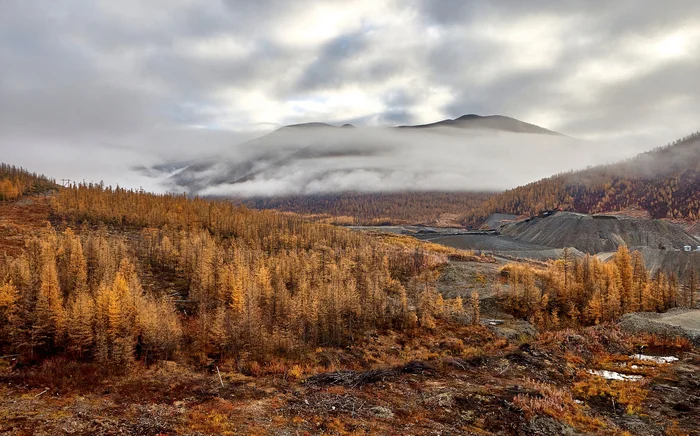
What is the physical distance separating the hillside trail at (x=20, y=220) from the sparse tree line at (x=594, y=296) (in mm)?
107584

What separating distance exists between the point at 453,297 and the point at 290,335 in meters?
52.2

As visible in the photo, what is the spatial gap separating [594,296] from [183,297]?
255 feet

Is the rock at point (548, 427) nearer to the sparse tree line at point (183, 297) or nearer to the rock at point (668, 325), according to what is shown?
the sparse tree line at point (183, 297)

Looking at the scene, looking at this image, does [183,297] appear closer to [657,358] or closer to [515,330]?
[515,330]

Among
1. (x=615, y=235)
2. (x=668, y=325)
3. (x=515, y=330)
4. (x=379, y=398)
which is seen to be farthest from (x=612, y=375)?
(x=615, y=235)

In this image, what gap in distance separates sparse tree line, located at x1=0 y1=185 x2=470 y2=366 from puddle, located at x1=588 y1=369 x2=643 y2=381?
3008 centimetres

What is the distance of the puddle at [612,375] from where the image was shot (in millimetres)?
36828

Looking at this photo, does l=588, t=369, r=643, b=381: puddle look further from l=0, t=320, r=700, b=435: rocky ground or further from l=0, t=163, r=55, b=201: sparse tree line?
l=0, t=163, r=55, b=201: sparse tree line

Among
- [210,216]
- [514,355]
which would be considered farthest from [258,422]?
[210,216]

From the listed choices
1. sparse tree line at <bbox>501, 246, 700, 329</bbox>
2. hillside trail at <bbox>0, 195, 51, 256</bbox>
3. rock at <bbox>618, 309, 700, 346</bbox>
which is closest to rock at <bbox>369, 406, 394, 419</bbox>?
rock at <bbox>618, 309, 700, 346</bbox>

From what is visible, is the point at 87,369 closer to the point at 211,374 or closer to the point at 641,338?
the point at 211,374

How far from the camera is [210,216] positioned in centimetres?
14375

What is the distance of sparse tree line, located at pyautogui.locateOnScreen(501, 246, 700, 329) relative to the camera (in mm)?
71000

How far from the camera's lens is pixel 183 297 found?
6988 cm
